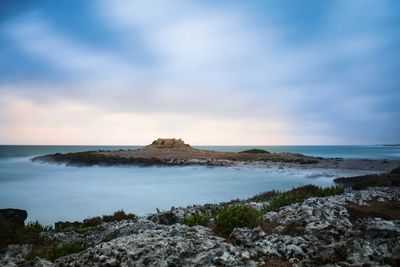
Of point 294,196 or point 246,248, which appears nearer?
point 246,248

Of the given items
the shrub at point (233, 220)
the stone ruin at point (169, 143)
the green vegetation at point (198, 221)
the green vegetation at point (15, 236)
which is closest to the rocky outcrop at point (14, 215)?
the green vegetation at point (15, 236)

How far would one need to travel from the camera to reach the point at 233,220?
10.2 metres

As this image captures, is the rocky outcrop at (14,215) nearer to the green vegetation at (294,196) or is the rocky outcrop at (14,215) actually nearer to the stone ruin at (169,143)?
the green vegetation at (294,196)

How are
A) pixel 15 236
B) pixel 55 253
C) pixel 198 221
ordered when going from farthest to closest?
pixel 15 236
pixel 198 221
pixel 55 253

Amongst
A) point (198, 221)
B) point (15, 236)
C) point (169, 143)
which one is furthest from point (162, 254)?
point (169, 143)

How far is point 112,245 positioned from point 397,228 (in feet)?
22.9

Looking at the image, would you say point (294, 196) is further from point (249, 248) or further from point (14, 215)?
point (14, 215)

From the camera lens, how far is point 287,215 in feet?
41.9

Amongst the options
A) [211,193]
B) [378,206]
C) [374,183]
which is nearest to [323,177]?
[374,183]

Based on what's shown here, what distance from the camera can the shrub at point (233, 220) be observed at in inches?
396

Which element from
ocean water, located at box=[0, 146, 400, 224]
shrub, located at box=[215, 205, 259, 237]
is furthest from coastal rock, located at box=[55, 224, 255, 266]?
ocean water, located at box=[0, 146, 400, 224]

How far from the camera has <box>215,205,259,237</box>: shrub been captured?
10.1m

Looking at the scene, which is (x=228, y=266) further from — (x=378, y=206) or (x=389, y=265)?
(x=378, y=206)

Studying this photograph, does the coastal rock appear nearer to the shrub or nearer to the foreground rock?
the foreground rock
